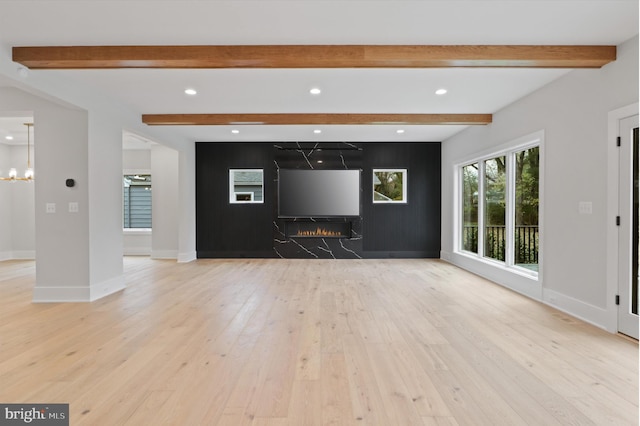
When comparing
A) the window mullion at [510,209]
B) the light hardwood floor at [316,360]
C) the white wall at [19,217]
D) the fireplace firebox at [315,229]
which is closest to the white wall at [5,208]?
the white wall at [19,217]

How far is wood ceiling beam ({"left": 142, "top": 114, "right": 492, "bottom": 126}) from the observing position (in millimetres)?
5367

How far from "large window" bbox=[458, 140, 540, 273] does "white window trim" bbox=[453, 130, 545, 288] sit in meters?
0.02

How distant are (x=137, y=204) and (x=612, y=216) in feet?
30.4

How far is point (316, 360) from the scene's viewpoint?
250 centimetres

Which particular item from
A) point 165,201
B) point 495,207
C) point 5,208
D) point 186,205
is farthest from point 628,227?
point 5,208

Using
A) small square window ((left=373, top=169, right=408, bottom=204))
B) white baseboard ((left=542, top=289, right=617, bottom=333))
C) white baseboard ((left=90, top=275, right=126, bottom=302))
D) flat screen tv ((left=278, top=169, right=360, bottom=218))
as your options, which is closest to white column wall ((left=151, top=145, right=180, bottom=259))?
flat screen tv ((left=278, top=169, right=360, bottom=218))

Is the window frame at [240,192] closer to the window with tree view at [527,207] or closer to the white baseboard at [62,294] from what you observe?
the white baseboard at [62,294]

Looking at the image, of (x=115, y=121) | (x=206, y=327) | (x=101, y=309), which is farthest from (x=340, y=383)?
(x=115, y=121)

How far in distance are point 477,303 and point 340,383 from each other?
2570mm

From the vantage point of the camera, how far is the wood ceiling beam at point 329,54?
3.05 metres

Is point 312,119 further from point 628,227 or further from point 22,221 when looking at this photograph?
point 22,221

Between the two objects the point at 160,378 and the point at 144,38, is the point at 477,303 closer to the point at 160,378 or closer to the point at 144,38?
the point at 160,378

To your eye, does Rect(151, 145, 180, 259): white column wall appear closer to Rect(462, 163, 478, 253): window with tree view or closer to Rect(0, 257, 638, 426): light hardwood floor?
Rect(0, 257, 638, 426): light hardwood floor

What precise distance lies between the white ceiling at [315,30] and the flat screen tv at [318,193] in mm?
3382
